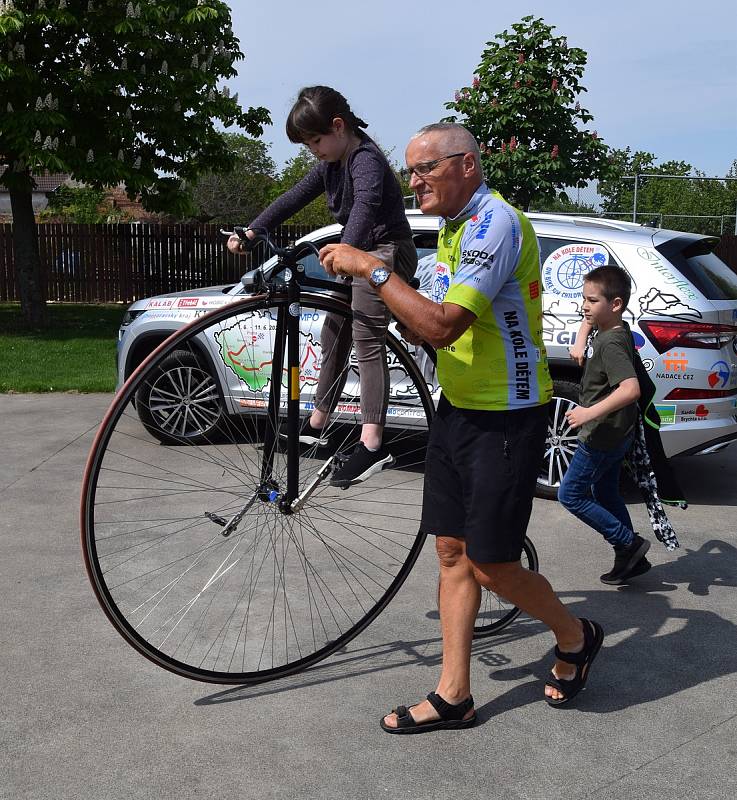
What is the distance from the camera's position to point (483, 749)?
3309 millimetres

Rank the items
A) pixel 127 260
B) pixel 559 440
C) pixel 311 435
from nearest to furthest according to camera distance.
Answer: pixel 311 435 < pixel 559 440 < pixel 127 260

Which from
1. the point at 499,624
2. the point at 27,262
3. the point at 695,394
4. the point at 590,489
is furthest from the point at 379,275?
the point at 27,262

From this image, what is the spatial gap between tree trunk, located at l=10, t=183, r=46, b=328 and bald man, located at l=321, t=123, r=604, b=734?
15.3 m

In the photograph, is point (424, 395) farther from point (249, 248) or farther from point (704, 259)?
point (704, 259)

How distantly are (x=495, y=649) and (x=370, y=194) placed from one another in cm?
199

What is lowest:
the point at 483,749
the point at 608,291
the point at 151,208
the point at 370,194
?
the point at 483,749

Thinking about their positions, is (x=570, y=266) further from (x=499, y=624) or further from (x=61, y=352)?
(x=61, y=352)

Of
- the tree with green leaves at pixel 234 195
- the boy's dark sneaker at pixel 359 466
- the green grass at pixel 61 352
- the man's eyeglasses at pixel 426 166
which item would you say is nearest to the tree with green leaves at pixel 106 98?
the green grass at pixel 61 352

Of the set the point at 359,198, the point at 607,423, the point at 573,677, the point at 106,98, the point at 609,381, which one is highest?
the point at 106,98

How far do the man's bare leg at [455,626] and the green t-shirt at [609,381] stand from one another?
60.6 inches

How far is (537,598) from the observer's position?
3.51 meters

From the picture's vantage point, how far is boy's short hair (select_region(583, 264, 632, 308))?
15.7 ft

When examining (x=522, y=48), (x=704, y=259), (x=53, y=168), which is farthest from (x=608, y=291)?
(x=53, y=168)

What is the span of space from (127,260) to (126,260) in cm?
2
